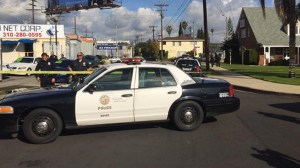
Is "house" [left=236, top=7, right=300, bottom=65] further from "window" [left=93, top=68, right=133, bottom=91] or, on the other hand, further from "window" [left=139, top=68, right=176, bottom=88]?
"window" [left=93, top=68, right=133, bottom=91]

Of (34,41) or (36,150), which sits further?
(34,41)

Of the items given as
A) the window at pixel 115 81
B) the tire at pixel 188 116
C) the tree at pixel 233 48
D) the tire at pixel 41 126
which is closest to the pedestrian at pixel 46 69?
the window at pixel 115 81

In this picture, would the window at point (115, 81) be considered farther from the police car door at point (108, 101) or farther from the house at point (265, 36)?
the house at point (265, 36)

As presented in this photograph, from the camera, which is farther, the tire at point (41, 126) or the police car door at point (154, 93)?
the police car door at point (154, 93)

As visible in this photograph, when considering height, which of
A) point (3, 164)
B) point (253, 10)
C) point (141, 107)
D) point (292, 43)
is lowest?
point (3, 164)

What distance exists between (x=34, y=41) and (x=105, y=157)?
50608mm

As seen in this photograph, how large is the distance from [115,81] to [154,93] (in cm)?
85

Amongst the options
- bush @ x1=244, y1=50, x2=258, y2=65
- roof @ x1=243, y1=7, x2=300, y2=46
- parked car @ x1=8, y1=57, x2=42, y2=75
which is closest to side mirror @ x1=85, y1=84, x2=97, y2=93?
parked car @ x1=8, y1=57, x2=42, y2=75

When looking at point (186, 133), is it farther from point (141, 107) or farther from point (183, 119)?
point (141, 107)

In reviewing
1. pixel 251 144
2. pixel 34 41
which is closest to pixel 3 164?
pixel 251 144

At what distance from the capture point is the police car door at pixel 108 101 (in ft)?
28.1

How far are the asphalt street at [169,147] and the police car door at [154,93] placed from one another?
424 millimetres

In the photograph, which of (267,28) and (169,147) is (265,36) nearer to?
(267,28)

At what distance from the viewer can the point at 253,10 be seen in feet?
201
